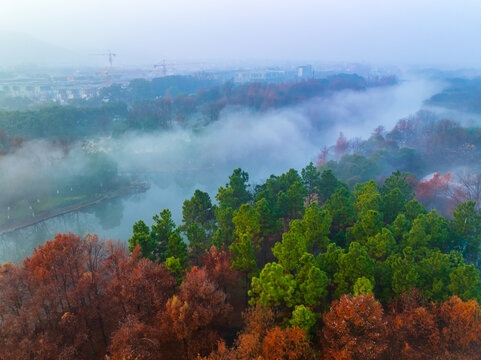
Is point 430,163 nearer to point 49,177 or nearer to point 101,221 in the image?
point 101,221

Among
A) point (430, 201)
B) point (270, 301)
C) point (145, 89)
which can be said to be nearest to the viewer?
point (270, 301)

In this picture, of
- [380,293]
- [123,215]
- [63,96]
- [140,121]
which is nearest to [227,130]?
[140,121]

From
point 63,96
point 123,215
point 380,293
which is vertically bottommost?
point 123,215

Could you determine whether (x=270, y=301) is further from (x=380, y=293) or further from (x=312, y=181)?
(x=312, y=181)

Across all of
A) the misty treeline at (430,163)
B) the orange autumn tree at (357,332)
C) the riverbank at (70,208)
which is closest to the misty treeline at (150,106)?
the riverbank at (70,208)

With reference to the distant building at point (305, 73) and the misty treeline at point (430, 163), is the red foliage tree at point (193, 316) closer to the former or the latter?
the misty treeline at point (430, 163)

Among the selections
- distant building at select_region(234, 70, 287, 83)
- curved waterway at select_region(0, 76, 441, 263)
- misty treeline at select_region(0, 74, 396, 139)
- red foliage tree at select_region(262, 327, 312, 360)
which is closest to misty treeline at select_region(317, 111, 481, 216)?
curved waterway at select_region(0, 76, 441, 263)
